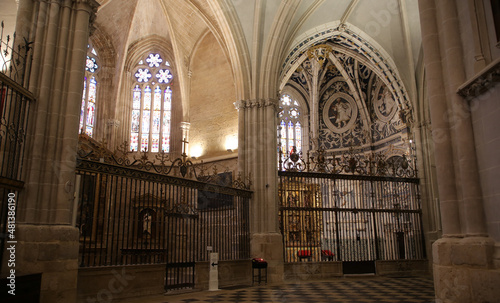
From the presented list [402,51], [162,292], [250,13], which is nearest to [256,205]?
[162,292]

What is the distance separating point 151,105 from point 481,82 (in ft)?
55.5

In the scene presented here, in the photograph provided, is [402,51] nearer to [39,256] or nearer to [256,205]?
[256,205]

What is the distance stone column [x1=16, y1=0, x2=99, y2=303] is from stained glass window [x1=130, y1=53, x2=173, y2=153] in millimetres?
12544

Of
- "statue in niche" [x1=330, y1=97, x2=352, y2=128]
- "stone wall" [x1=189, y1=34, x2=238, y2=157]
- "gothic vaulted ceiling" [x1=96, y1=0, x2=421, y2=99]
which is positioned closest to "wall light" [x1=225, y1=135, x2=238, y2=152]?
"stone wall" [x1=189, y1=34, x2=238, y2=157]

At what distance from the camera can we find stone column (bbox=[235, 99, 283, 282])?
1321 cm

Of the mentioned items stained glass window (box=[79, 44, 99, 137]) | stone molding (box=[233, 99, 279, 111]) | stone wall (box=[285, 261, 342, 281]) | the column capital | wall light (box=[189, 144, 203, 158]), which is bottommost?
stone wall (box=[285, 261, 342, 281])

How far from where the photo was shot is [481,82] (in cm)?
638

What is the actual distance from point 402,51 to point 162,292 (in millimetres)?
14769

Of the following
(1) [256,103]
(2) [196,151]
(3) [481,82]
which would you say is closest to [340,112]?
(2) [196,151]

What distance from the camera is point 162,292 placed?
952 centimetres

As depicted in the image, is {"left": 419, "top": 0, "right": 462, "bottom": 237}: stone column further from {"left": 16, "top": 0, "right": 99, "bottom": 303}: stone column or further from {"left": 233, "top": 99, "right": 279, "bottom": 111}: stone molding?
{"left": 233, "top": 99, "right": 279, "bottom": 111}: stone molding

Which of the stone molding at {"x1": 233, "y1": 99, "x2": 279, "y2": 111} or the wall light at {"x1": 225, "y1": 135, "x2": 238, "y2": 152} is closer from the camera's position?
the stone molding at {"x1": 233, "y1": 99, "x2": 279, "y2": 111}

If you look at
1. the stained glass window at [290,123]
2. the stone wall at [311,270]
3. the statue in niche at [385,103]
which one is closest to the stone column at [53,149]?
the stone wall at [311,270]

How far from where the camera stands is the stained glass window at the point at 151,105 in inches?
801
